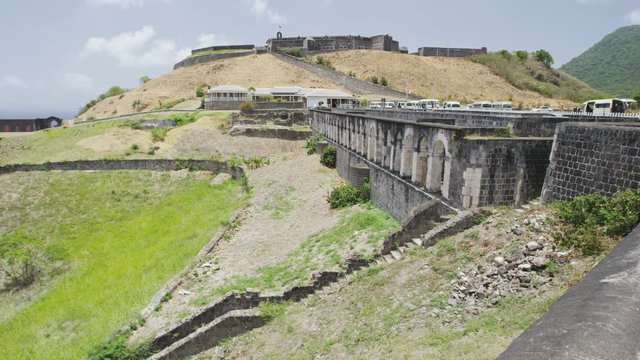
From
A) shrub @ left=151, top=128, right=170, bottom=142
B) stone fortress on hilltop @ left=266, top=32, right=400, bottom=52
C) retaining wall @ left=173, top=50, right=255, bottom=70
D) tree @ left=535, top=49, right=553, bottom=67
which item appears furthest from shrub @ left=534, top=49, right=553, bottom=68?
shrub @ left=151, top=128, right=170, bottom=142

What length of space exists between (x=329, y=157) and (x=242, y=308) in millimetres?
17292

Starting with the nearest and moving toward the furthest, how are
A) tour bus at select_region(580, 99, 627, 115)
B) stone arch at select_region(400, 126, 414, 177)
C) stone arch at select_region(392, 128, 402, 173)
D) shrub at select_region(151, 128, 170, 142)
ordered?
stone arch at select_region(400, 126, 414, 177)
stone arch at select_region(392, 128, 402, 173)
tour bus at select_region(580, 99, 627, 115)
shrub at select_region(151, 128, 170, 142)

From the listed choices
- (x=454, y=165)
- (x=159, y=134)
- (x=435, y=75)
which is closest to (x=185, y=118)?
(x=159, y=134)

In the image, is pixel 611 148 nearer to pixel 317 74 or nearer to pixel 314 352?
pixel 314 352

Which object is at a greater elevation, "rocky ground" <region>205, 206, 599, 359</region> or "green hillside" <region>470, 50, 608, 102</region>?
"green hillside" <region>470, 50, 608, 102</region>

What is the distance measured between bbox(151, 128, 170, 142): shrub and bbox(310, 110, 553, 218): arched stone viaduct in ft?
103

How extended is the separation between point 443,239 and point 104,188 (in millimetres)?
29607

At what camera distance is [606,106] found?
2808cm

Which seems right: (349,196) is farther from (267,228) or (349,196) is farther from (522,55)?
(522,55)

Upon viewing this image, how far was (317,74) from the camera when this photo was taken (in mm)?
80125

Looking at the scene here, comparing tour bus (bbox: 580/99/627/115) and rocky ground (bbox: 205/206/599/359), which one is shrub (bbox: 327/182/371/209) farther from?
tour bus (bbox: 580/99/627/115)

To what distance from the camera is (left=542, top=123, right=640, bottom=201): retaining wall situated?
9.19 metres

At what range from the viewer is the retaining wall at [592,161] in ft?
30.1

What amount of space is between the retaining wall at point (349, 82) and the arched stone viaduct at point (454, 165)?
55.1 meters
